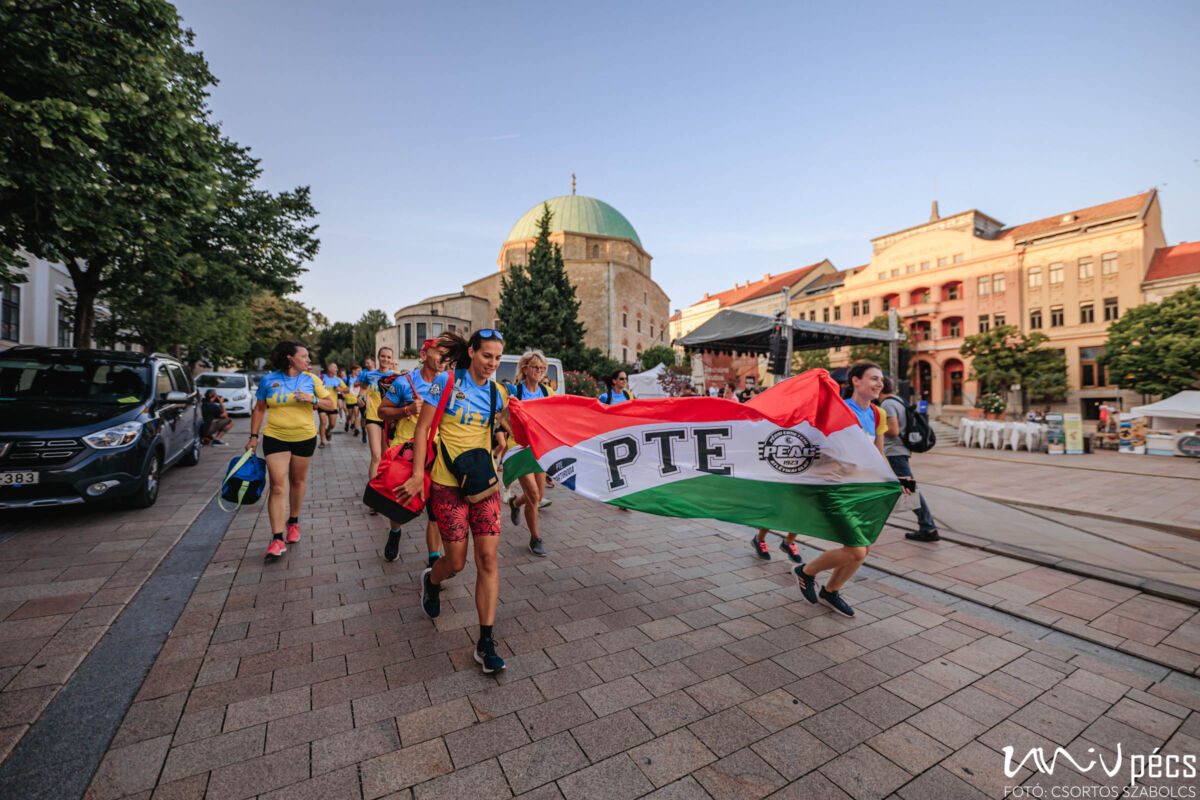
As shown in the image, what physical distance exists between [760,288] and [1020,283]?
33996 mm

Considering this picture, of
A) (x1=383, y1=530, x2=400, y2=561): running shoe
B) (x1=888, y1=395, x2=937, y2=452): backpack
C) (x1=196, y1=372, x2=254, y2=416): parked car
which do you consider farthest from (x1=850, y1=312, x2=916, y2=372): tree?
(x1=383, y1=530, x2=400, y2=561): running shoe

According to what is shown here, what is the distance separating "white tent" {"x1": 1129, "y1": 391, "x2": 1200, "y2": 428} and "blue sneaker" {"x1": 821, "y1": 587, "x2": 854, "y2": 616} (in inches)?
856

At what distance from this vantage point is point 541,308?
4256cm

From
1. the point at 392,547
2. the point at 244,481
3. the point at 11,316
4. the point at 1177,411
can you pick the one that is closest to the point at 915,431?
the point at 392,547

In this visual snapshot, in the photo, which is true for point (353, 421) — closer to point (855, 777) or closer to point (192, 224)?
point (192, 224)

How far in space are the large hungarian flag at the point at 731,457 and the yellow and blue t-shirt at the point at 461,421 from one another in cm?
87

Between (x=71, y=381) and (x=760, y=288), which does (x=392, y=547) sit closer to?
Result: (x=71, y=381)

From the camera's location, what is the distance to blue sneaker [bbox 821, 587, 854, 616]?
13.1 ft

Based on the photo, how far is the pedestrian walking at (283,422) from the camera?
5102mm

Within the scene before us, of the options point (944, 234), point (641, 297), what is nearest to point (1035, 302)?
point (944, 234)

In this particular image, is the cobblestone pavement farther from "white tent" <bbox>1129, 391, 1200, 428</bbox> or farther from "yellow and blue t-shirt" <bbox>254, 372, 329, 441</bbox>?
"white tent" <bbox>1129, 391, 1200, 428</bbox>

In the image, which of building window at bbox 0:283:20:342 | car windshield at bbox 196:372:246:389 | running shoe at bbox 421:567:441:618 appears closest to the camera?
running shoe at bbox 421:567:441:618

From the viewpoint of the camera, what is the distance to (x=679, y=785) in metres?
2.28

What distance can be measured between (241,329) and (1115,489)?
1157 inches
